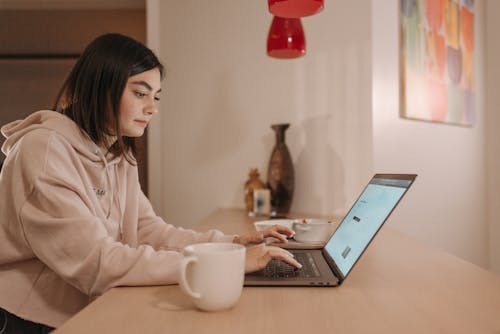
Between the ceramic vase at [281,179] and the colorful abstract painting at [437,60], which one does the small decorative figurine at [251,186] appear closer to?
the ceramic vase at [281,179]

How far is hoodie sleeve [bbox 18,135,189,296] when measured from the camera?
0.76 m

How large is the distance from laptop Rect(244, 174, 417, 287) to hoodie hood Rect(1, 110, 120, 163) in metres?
0.48

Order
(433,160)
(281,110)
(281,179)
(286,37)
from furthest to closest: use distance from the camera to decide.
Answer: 1. (433,160)
2. (281,110)
3. (281,179)
4. (286,37)

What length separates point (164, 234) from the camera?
3.95 feet

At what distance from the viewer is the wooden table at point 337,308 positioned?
0.56 meters

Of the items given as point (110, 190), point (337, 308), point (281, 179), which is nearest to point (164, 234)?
point (110, 190)

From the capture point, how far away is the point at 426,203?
250 centimetres

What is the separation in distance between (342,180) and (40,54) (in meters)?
2.93

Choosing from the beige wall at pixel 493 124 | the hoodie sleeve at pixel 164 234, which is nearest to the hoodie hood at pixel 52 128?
the hoodie sleeve at pixel 164 234

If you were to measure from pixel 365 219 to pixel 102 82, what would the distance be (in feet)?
2.23

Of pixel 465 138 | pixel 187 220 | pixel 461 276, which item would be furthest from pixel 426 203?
pixel 461 276

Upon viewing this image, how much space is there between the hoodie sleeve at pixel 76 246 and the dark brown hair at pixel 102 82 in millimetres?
251

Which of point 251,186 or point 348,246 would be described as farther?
point 251,186

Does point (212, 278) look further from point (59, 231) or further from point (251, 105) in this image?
point (251, 105)
